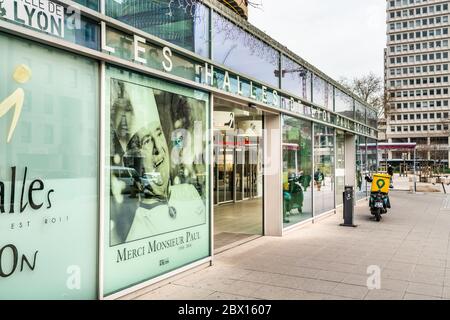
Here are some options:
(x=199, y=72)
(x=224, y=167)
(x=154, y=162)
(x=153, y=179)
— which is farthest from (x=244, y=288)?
(x=224, y=167)

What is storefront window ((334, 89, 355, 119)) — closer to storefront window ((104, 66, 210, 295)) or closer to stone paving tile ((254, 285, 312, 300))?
storefront window ((104, 66, 210, 295))

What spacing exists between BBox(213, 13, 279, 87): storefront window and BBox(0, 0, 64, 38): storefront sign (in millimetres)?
3115

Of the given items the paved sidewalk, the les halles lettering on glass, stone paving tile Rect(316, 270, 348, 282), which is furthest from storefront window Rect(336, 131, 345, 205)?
the les halles lettering on glass

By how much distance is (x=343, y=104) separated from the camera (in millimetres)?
14695

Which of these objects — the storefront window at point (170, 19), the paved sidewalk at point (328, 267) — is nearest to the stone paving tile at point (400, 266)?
the paved sidewalk at point (328, 267)

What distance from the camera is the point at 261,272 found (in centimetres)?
610

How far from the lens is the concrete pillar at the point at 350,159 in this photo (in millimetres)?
16453

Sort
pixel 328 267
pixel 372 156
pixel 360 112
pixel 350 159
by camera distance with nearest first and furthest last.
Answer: pixel 328 267 < pixel 350 159 < pixel 360 112 < pixel 372 156

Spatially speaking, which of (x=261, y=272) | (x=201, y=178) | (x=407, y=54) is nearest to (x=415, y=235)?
(x=261, y=272)

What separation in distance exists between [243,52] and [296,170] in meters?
3.87

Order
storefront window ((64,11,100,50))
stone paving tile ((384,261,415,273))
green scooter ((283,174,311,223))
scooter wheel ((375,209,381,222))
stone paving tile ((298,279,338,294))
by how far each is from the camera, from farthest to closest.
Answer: scooter wheel ((375,209,381,222)) → green scooter ((283,174,311,223)) → stone paving tile ((384,261,415,273)) → stone paving tile ((298,279,338,294)) → storefront window ((64,11,100,50))

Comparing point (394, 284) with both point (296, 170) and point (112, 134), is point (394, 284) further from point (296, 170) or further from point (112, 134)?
point (296, 170)

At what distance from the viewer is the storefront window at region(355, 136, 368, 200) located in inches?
679
